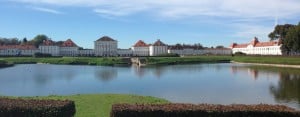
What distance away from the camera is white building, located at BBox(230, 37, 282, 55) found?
427ft

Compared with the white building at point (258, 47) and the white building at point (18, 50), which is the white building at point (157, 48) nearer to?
the white building at point (258, 47)

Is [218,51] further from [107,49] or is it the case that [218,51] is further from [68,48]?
[68,48]

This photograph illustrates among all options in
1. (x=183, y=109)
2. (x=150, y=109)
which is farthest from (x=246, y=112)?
(x=150, y=109)

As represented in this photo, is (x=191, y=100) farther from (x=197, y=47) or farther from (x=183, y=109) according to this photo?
(x=197, y=47)

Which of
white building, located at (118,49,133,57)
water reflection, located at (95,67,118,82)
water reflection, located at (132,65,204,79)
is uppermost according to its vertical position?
white building, located at (118,49,133,57)

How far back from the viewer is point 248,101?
21.5 metres

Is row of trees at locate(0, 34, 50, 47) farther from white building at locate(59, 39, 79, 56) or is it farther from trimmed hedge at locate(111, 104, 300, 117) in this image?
trimmed hedge at locate(111, 104, 300, 117)

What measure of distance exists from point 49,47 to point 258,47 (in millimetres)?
66830

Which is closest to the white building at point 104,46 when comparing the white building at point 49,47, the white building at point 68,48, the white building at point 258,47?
the white building at point 68,48

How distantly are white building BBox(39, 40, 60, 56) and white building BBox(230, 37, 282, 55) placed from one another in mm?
63084

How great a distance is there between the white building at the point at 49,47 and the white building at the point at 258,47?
207ft

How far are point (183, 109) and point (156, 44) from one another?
13367 cm

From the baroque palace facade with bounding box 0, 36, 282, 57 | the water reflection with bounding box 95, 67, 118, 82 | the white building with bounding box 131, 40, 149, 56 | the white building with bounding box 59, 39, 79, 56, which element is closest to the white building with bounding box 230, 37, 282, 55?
the baroque palace facade with bounding box 0, 36, 282, 57

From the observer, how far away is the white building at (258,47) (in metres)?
130
